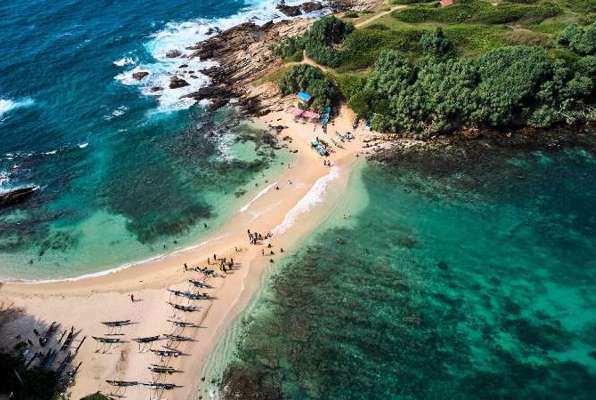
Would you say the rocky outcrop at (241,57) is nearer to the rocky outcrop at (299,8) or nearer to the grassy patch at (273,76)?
the grassy patch at (273,76)

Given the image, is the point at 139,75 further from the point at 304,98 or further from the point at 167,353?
the point at 167,353

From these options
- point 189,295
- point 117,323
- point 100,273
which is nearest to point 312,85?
point 189,295

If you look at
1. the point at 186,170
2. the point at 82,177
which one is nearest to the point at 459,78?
the point at 186,170

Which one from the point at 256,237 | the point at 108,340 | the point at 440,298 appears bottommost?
the point at 440,298

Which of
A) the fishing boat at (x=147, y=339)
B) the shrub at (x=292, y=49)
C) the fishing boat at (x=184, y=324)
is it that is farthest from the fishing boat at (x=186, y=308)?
the shrub at (x=292, y=49)

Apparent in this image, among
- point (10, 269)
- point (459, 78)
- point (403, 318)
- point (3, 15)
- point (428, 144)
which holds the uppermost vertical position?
point (3, 15)

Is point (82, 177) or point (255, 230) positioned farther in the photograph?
point (82, 177)

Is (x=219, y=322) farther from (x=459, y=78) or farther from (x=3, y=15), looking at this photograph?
(x=3, y=15)
